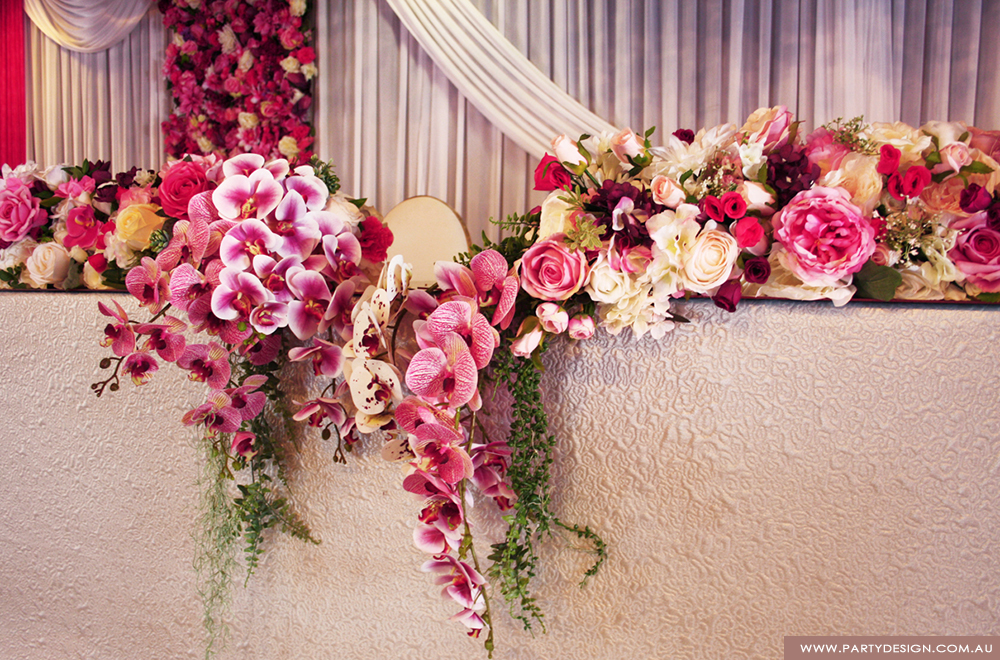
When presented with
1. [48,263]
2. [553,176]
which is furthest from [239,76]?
[553,176]

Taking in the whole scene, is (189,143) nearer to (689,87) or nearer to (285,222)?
(689,87)

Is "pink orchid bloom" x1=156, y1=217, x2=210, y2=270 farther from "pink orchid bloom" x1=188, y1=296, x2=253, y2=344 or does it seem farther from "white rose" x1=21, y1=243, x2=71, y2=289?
"white rose" x1=21, y1=243, x2=71, y2=289

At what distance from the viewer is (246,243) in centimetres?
71

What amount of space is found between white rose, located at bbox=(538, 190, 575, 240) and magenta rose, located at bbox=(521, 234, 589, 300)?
0.14 feet

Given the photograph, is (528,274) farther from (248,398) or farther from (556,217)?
(248,398)

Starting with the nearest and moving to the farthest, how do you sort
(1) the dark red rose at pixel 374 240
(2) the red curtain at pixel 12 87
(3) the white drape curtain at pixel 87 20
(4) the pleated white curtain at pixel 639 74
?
(1) the dark red rose at pixel 374 240 → (4) the pleated white curtain at pixel 639 74 → (3) the white drape curtain at pixel 87 20 → (2) the red curtain at pixel 12 87

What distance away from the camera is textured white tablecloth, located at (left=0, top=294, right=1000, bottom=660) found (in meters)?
0.67

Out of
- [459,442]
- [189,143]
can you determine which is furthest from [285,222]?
[189,143]

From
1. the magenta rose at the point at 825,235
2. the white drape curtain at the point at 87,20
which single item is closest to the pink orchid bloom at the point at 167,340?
the magenta rose at the point at 825,235

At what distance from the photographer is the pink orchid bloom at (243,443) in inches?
31.4

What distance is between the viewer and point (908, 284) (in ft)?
2.19

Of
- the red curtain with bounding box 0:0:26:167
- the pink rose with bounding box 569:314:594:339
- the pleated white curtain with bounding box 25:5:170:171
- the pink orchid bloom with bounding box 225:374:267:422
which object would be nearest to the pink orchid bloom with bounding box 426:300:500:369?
the pink rose with bounding box 569:314:594:339

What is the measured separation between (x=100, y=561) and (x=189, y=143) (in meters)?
2.44

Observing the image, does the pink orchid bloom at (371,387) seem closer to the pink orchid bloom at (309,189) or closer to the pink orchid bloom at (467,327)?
the pink orchid bloom at (467,327)
